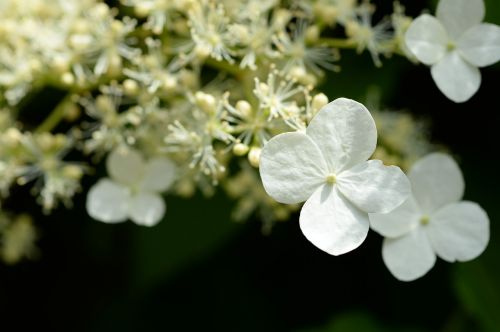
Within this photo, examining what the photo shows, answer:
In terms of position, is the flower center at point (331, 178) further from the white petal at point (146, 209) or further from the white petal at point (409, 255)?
the white petal at point (146, 209)

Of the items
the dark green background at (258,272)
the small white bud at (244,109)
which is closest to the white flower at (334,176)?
the small white bud at (244,109)

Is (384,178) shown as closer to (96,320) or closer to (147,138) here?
(147,138)

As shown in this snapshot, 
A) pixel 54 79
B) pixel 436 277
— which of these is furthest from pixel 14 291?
pixel 436 277

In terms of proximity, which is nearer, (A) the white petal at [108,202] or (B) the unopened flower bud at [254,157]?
(B) the unopened flower bud at [254,157]

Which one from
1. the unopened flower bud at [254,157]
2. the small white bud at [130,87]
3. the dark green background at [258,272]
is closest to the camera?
the unopened flower bud at [254,157]

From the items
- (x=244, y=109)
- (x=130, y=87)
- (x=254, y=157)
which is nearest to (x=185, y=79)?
(x=130, y=87)

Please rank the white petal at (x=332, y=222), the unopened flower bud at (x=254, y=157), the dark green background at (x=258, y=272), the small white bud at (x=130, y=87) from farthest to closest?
1. the dark green background at (x=258, y=272)
2. the small white bud at (x=130, y=87)
3. the unopened flower bud at (x=254, y=157)
4. the white petal at (x=332, y=222)

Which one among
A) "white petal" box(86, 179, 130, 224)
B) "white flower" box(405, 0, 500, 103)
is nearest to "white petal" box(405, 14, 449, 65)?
"white flower" box(405, 0, 500, 103)
